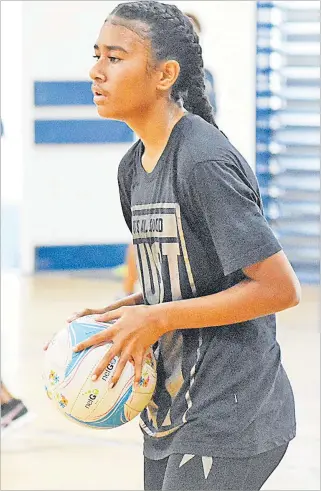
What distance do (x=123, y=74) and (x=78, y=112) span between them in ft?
21.7

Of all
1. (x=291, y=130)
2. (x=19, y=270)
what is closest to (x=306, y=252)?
(x=291, y=130)

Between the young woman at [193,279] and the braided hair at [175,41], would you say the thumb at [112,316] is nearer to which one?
the young woman at [193,279]

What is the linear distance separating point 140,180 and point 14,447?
2155mm

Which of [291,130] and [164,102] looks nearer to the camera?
[164,102]

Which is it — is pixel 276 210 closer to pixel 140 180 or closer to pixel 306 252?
pixel 306 252

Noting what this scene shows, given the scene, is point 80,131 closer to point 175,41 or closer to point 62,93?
point 62,93

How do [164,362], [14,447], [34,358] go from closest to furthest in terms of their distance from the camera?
[164,362] → [14,447] → [34,358]

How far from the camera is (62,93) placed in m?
8.13

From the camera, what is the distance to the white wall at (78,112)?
7906 millimetres

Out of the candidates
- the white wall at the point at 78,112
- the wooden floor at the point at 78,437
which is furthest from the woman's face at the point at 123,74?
the white wall at the point at 78,112

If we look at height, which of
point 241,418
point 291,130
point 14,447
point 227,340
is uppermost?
point 291,130

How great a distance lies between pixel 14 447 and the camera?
363 centimetres

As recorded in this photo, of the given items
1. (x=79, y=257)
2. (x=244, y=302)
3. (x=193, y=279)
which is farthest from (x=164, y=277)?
(x=79, y=257)

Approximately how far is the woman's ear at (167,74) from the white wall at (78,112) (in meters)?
6.26
